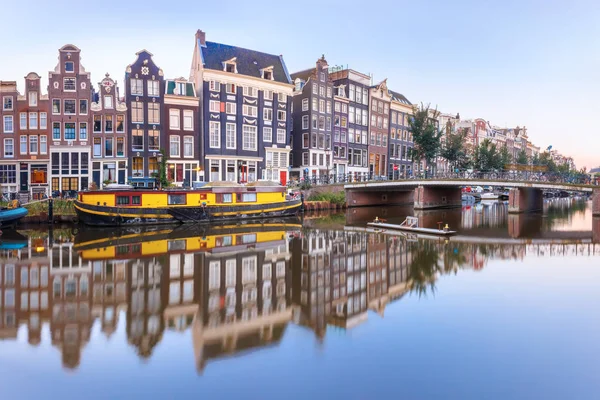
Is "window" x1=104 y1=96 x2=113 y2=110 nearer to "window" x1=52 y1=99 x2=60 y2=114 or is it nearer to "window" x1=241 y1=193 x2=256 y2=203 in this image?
"window" x1=52 y1=99 x2=60 y2=114

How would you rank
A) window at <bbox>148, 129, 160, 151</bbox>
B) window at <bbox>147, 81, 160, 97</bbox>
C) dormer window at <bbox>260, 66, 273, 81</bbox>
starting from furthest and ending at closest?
dormer window at <bbox>260, 66, 273, 81</bbox>
window at <bbox>148, 129, 160, 151</bbox>
window at <bbox>147, 81, 160, 97</bbox>

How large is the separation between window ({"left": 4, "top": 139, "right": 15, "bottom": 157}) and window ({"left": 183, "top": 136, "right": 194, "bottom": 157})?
52.8 ft

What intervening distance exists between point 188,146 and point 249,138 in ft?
24.6

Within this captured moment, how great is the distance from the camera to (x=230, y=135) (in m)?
52.6

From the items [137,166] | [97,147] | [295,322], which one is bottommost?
[295,322]

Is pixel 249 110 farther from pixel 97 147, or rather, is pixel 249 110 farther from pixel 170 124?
pixel 97 147

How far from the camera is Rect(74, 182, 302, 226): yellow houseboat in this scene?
34125 millimetres

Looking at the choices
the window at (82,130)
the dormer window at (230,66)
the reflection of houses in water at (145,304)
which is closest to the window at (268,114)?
the dormer window at (230,66)

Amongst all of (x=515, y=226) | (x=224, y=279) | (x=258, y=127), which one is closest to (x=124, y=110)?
(x=258, y=127)

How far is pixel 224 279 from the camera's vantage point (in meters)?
18.5

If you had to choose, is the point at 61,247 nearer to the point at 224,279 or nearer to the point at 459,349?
the point at 224,279

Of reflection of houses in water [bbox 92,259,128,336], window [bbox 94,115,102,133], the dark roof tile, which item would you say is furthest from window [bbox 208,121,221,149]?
reflection of houses in water [bbox 92,259,128,336]

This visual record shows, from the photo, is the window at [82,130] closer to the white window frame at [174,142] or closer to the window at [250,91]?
the white window frame at [174,142]

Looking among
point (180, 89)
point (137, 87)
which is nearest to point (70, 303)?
point (137, 87)
